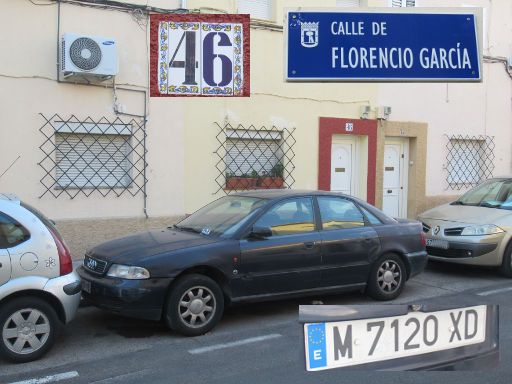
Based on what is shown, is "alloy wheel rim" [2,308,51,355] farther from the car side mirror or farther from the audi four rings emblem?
the car side mirror

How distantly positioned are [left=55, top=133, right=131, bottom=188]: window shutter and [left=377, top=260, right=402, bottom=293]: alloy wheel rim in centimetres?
462

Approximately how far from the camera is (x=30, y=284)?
4.95 meters

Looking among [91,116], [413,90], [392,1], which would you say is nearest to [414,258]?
[91,116]

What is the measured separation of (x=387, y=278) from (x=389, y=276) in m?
0.04

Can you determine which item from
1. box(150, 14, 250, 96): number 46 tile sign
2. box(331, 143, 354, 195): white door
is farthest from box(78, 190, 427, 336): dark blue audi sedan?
box(331, 143, 354, 195): white door

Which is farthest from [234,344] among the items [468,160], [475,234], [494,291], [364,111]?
[468,160]

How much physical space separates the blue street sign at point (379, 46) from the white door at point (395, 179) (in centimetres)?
934

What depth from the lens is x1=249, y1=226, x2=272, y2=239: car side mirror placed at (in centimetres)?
607

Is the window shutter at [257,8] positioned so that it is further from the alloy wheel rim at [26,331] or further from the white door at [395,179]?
the alloy wheel rim at [26,331]

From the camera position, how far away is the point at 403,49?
3.50m

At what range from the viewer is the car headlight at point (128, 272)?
5547 millimetres

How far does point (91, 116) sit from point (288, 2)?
4454mm

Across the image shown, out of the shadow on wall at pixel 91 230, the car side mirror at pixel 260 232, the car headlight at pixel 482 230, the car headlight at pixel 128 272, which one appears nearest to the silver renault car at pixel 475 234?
the car headlight at pixel 482 230

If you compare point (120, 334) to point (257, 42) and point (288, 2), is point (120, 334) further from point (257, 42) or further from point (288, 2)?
point (288, 2)
